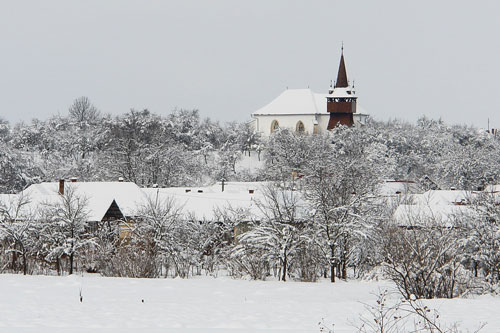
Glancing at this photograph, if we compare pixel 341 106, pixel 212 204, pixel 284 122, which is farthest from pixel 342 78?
pixel 212 204

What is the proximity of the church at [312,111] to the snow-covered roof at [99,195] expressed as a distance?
5816 cm

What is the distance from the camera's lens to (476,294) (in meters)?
22.9

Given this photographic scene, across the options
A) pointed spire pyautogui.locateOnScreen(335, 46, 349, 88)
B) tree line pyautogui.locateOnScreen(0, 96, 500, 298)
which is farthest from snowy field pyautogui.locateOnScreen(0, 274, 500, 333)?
pointed spire pyautogui.locateOnScreen(335, 46, 349, 88)

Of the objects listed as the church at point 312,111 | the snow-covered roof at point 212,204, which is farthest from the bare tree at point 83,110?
the snow-covered roof at point 212,204

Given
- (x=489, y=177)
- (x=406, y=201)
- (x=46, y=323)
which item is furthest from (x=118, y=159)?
(x=46, y=323)

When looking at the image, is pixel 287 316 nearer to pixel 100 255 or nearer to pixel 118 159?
pixel 100 255

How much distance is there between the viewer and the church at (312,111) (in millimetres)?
101562

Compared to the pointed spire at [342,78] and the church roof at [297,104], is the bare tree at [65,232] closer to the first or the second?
the church roof at [297,104]

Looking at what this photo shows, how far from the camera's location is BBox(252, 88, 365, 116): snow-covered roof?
4141 inches

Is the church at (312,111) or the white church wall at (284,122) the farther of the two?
the white church wall at (284,122)

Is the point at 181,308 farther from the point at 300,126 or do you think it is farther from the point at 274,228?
the point at 300,126

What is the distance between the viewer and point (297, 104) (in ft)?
351

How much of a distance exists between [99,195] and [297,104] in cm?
6712

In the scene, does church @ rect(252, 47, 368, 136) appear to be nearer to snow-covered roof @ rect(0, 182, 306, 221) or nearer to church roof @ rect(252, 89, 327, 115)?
church roof @ rect(252, 89, 327, 115)
